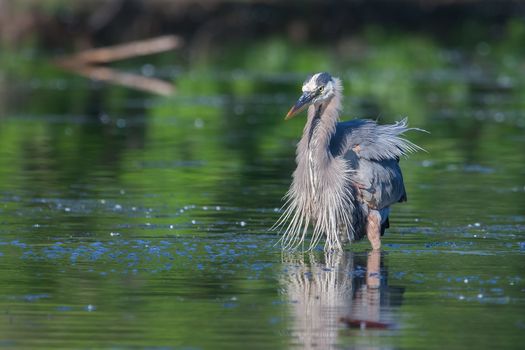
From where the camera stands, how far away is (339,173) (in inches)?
424

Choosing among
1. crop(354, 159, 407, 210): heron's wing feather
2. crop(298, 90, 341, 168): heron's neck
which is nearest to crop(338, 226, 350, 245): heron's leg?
crop(354, 159, 407, 210): heron's wing feather

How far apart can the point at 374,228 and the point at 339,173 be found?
0.51 metres

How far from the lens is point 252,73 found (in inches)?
1194

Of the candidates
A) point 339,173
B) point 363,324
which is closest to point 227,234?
point 339,173

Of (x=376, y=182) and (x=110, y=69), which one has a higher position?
(x=110, y=69)

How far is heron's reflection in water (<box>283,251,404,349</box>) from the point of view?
7.83m

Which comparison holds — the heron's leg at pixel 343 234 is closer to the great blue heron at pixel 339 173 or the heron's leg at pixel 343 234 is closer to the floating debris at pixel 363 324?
the great blue heron at pixel 339 173

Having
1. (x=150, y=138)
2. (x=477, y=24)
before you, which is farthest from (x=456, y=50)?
(x=150, y=138)

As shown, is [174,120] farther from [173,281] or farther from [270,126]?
[173,281]

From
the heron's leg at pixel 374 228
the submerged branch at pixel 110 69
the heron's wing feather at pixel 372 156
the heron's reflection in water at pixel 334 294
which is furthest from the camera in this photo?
the submerged branch at pixel 110 69

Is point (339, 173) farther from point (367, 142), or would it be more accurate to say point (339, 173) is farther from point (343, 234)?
point (343, 234)

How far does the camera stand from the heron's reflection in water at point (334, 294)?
783 cm

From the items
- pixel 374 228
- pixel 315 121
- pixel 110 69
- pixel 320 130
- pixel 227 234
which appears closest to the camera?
pixel 374 228

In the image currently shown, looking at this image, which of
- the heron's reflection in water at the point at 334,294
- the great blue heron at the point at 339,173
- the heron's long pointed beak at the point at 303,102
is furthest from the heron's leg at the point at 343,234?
the heron's long pointed beak at the point at 303,102
